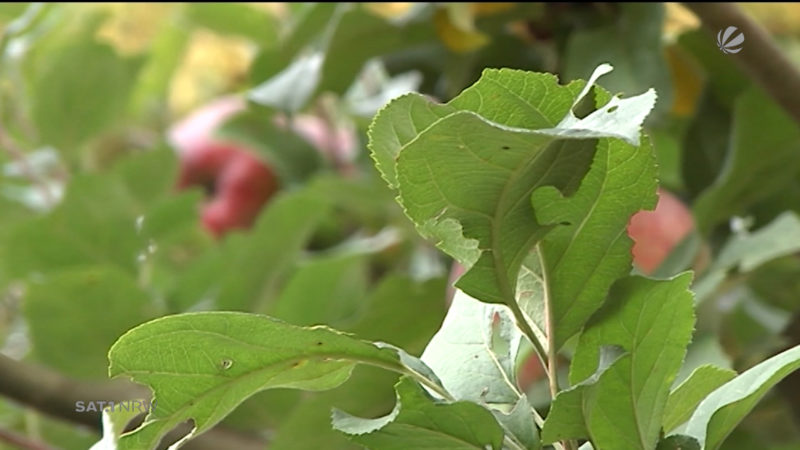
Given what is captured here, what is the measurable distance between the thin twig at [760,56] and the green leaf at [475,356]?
182mm

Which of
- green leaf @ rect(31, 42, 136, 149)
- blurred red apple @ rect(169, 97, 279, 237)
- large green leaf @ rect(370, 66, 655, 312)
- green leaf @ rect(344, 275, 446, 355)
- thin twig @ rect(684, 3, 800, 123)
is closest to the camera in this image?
large green leaf @ rect(370, 66, 655, 312)

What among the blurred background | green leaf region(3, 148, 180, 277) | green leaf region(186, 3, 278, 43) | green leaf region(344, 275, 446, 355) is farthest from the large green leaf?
green leaf region(186, 3, 278, 43)

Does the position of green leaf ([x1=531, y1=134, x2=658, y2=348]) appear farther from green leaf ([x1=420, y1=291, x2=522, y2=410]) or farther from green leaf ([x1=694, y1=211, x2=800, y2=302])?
green leaf ([x1=694, y1=211, x2=800, y2=302])

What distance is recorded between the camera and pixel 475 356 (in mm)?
272

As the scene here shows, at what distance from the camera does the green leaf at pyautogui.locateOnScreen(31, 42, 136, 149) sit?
0.68 m

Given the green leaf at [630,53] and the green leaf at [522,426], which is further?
the green leaf at [630,53]

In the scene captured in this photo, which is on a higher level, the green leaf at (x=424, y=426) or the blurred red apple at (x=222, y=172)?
the blurred red apple at (x=222, y=172)

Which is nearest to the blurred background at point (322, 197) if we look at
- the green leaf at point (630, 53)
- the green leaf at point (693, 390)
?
the green leaf at point (630, 53)

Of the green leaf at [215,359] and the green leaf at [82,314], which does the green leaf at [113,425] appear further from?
the green leaf at [82,314]

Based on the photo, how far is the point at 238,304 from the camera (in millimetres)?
605

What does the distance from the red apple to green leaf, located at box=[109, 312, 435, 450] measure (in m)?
0.33

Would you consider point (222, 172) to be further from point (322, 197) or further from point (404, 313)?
point (404, 313)

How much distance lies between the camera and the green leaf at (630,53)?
46cm

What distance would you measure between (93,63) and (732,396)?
0.53 m
